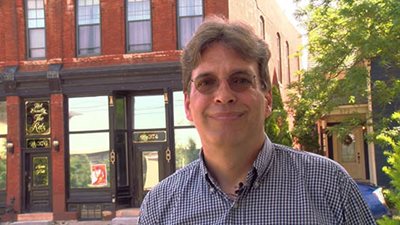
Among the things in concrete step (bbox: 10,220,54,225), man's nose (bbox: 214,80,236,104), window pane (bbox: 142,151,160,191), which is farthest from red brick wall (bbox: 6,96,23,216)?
man's nose (bbox: 214,80,236,104)

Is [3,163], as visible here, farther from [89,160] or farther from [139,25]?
[139,25]

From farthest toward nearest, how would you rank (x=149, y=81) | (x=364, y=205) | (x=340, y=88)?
(x=149, y=81), (x=340, y=88), (x=364, y=205)

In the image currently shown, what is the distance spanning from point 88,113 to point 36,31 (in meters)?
3.34

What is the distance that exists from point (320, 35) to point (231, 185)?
11206 mm

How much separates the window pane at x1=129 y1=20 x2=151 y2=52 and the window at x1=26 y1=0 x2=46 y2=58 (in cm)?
305

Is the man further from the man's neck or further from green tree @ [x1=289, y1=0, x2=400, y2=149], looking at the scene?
green tree @ [x1=289, y1=0, x2=400, y2=149]

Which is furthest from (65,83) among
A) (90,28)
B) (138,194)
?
(138,194)

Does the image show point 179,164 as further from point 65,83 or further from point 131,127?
point 65,83

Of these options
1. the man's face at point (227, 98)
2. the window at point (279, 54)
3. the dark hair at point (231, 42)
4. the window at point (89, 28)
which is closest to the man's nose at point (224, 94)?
the man's face at point (227, 98)

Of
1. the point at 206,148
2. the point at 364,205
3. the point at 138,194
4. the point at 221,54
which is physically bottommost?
the point at 138,194

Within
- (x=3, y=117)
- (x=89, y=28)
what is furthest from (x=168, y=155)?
(x=3, y=117)

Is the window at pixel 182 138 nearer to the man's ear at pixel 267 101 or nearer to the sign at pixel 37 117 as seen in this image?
the sign at pixel 37 117

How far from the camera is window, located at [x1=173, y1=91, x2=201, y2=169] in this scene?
54.8 feet

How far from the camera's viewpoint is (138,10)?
17141mm
